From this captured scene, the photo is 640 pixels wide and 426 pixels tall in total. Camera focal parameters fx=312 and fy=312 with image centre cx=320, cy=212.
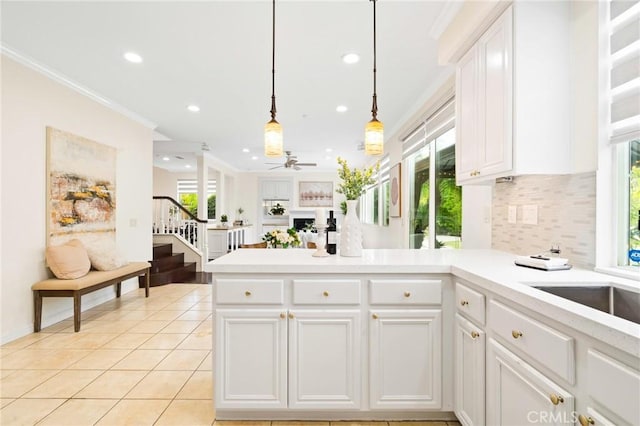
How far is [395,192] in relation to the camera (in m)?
5.40

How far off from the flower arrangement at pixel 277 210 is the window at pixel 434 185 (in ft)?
20.8

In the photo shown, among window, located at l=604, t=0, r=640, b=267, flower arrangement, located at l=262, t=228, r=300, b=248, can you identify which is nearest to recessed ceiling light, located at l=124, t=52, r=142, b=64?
flower arrangement, located at l=262, t=228, r=300, b=248

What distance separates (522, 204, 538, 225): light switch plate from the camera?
1.99 meters

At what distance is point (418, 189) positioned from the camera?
448cm

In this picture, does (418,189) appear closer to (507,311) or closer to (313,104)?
(313,104)

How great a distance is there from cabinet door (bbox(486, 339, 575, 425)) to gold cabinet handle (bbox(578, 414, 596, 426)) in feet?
0.11

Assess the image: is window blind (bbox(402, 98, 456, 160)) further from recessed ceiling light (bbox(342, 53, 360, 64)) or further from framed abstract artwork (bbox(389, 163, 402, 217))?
recessed ceiling light (bbox(342, 53, 360, 64))

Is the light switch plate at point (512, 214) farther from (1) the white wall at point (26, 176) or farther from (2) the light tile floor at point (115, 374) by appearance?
(1) the white wall at point (26, 176)

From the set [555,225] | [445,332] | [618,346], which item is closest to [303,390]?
[445,332]

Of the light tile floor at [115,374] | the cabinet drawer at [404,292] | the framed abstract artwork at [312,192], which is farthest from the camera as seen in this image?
the framed abstract artwork at [312,192]

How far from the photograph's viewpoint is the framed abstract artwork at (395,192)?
515 centimetres

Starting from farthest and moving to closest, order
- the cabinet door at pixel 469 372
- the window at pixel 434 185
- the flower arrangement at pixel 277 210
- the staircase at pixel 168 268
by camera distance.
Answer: the flower arrangement at pixel 277 210
the staircase at pixel 168 268
the window at pixel 434 185
the cabinet door at pixel 469 372

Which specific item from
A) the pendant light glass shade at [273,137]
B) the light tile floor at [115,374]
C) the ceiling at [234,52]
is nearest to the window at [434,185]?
the ceiling at [234,52]

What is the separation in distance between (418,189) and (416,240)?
735 mm
